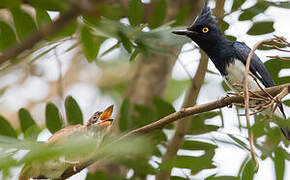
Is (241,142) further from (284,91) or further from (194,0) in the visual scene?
(194,0)

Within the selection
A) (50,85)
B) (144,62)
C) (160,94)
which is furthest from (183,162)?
(50,85)

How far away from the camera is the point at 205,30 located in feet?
11.3

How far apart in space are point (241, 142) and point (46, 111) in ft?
3.76

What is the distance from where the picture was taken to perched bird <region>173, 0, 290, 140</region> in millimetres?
3217

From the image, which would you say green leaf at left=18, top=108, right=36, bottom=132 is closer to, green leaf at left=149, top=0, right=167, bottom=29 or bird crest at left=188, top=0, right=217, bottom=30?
green leaf at left=149, top=0, right=167, bottom=29

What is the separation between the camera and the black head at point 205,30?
3.26 meters

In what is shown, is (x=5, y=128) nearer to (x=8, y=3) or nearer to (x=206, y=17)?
(x=8, y=3)

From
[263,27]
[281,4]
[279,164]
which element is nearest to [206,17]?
[263,27]

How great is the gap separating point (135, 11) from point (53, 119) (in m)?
0.83

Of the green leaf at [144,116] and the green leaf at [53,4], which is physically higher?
the green leaf at [53,4]

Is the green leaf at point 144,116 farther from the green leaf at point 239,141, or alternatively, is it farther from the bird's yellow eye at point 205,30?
the bird's yellow eye at point 205,30

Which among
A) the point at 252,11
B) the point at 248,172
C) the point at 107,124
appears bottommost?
the point at 107,124

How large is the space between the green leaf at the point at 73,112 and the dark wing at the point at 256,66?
1233 mm

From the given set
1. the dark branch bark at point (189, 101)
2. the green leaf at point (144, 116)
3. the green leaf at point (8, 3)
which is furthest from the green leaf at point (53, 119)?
the green leaf at point (8, 3)
